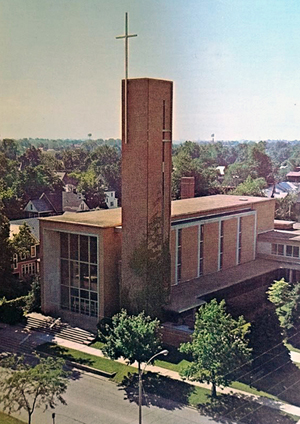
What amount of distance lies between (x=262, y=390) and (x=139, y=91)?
3680 mm

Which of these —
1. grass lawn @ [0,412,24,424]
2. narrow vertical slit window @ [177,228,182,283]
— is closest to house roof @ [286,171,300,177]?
narrow vertical slit window @ [177,228,182,283]

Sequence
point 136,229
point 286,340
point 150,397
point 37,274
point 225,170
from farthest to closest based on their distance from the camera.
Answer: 1. point 225,170
2. point 37,274
3. point 136,229
4. point 286,340
5. point 150,397

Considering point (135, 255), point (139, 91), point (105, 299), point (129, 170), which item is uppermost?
point (139, 91)

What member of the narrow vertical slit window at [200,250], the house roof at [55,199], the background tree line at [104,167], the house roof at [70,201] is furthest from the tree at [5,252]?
the narrow vertical slit window at [200,250]

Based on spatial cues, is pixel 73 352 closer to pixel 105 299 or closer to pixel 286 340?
pixel 105 299

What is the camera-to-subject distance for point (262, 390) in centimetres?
533

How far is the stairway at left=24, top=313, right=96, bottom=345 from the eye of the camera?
257 inches

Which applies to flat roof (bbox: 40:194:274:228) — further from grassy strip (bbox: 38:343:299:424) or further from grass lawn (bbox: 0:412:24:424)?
grass lawn (bbox: 0:412:24:424)

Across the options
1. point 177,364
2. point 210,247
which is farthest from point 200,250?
point 177,364

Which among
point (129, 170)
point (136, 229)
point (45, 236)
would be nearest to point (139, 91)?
point (129, 170)

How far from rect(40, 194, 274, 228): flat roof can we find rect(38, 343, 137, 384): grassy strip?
5.41ft

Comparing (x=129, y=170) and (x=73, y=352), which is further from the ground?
(x=129, y=170)

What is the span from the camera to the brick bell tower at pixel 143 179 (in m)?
6.27

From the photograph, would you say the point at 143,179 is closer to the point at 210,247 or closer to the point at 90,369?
the point at 210,247
